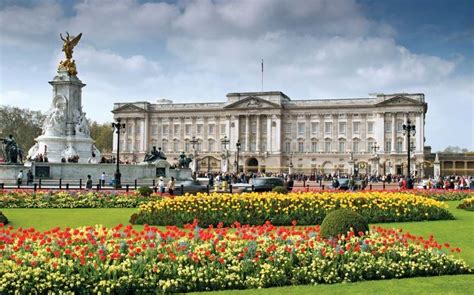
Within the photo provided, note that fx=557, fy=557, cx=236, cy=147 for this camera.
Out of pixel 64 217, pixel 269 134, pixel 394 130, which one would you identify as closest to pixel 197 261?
pixel 64 217

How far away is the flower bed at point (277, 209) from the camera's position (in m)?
15.7

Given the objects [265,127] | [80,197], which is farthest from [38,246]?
[265,127]

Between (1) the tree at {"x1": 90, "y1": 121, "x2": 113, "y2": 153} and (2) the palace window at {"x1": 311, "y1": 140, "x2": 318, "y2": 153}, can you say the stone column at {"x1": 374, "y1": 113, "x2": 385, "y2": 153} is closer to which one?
(2) the palace window at {"x1": 311, "y1": 140, "x2": 318, "y2": 153}

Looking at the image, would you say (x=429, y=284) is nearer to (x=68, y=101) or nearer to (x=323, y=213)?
(x=323, y=213)

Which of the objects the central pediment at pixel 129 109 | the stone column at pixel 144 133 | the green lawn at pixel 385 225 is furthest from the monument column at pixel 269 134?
the green lawn at pixel 385 225

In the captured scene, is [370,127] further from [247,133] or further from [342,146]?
[247,133]

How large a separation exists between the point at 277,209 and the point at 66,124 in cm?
2830

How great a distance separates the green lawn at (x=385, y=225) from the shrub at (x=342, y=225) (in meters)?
1.71

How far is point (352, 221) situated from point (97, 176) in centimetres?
3017

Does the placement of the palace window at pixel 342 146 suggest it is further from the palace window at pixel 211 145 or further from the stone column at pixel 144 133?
the stone column at pixel 144 133

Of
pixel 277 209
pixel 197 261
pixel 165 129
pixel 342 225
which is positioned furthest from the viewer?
pixel 165 129

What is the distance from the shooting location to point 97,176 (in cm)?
3831

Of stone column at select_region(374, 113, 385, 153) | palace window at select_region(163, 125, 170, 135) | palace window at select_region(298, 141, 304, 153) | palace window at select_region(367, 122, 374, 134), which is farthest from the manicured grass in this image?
palace window at select_region(163, 125, 170, 135)

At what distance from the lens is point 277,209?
16312 millimetres
